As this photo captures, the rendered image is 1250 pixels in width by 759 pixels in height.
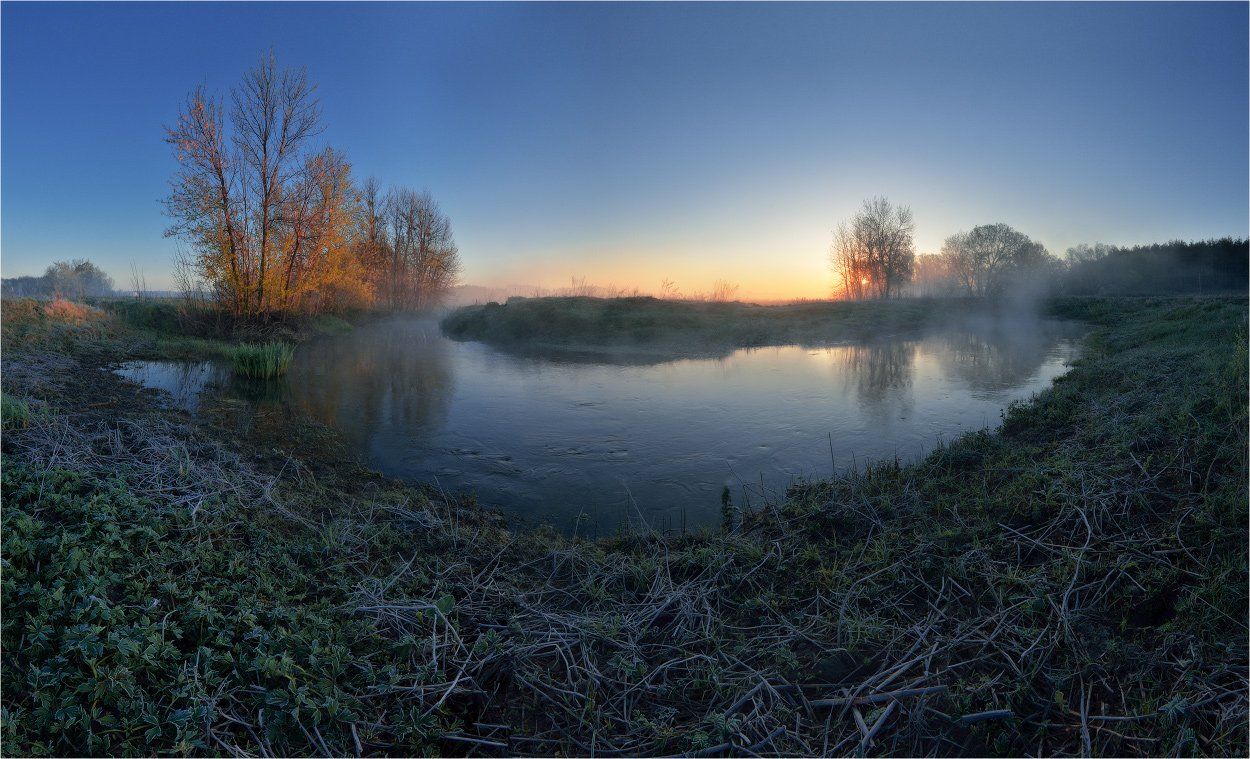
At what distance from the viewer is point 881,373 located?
13.4 meters

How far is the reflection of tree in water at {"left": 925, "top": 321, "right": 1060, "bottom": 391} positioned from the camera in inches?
481

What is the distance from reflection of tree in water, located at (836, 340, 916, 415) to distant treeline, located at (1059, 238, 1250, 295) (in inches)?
1492

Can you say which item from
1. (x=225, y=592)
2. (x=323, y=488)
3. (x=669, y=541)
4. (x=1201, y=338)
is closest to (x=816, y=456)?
(x=669, y=541)

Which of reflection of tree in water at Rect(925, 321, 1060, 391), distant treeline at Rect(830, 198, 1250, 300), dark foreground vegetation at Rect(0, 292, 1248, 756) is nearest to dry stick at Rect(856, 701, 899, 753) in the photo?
dark foreground vegetation at Rect(0, 292, 1248, 756)

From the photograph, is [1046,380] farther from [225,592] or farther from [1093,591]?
[225,592]

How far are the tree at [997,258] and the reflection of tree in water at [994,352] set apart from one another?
27819 mm

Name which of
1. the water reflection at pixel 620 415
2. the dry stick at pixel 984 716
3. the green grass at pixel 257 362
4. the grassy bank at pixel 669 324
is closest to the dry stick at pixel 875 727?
the dry stick at pixel 984 716

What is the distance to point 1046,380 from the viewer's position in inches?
451

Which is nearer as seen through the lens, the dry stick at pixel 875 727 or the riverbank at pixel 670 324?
the dry stick at pixel 875 727

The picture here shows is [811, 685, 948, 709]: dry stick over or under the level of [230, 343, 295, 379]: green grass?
under

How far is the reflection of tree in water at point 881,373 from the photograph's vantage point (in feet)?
32.4

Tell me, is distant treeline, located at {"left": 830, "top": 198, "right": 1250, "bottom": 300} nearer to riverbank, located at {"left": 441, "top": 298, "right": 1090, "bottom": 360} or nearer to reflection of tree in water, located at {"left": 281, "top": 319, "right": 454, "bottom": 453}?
riverbank, located at {"left": 441, "top": 298, "right": 1090, "bottom": 360}

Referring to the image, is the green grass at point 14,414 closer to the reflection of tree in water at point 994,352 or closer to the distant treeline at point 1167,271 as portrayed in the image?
the reflection of tree in water at point 994,352

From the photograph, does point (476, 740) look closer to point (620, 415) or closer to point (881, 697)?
point (881, 697)
